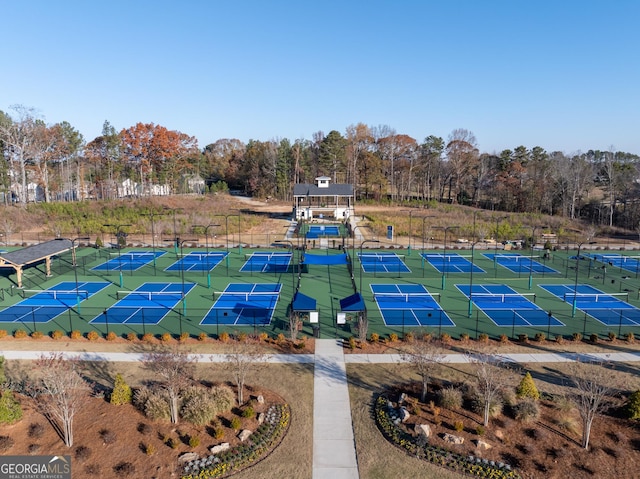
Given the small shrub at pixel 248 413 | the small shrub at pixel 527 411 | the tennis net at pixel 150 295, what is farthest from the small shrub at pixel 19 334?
the small shrub at pixel 527 411

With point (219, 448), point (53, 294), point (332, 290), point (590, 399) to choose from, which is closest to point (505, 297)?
point (332, 290)

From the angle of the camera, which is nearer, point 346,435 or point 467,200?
point 346,435

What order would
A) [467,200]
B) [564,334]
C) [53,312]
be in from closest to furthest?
[564,334] → [53,312] → [467,200]

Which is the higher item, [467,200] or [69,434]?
[467,200]

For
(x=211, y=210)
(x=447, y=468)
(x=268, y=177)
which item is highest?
(x=268, y=177)

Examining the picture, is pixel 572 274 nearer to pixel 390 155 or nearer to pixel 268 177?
pixel 390 155

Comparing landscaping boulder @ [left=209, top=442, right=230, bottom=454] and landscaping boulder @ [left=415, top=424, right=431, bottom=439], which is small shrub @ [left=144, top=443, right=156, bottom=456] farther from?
landscaping boulder @ [left=415, top=424, right=431, bottom=439]

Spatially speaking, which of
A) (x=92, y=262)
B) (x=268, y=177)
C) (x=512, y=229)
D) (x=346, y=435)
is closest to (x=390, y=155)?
(x=268, y=177)

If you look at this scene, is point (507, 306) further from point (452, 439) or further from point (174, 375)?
point (174, 375)
